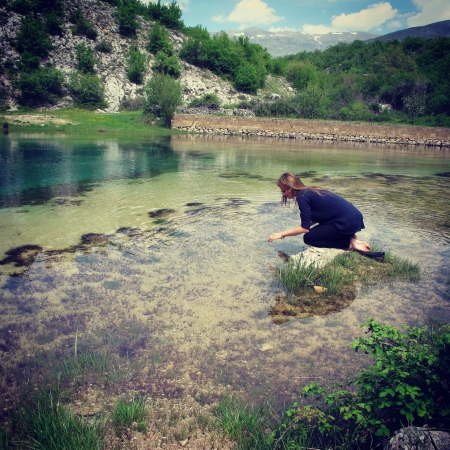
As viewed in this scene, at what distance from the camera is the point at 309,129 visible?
46.8m

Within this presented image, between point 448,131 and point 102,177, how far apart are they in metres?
41.3

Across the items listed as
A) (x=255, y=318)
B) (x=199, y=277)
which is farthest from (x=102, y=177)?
(x=255, y=318)

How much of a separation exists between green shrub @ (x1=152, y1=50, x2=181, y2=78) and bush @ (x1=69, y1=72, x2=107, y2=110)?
49.8ft

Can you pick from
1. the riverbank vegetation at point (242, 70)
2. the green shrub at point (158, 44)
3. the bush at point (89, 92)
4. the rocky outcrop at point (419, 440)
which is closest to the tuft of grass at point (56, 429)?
the rocky outcrop at point (419, 440)

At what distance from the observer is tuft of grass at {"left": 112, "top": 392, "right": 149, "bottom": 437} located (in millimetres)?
2977

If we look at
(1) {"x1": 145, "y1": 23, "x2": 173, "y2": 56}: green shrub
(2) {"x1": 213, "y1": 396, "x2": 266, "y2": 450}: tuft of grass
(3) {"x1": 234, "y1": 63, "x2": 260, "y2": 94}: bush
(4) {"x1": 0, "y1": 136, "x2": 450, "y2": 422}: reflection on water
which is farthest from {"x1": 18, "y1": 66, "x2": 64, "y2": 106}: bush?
(2) {"x1": 213, "y1": 396, "x2": 266, "y2": 450}: tuft of grass

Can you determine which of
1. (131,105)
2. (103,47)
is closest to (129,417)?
(131,105)

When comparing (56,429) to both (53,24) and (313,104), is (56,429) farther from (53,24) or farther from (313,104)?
(53,24)

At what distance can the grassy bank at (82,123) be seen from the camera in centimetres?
4038

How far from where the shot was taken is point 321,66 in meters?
107

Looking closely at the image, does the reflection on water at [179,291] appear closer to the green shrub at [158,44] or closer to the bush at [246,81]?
the bush at [246,81]

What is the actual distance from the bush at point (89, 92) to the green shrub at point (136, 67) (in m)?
9.64

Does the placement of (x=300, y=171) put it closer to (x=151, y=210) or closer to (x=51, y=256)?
(x=151, y=210)

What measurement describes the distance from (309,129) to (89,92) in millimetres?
32345
